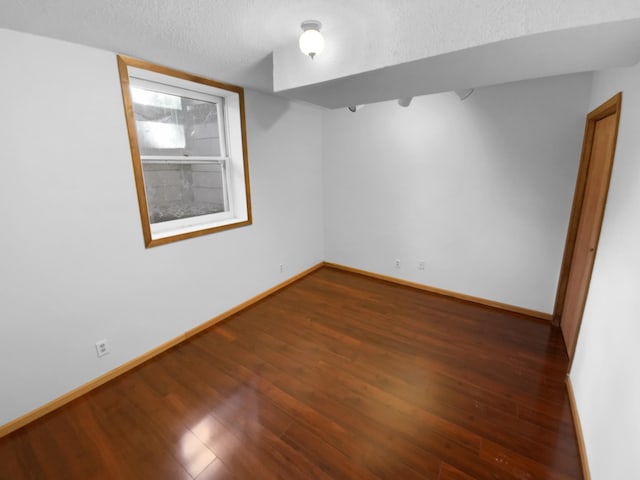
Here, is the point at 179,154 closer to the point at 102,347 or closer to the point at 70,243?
the point at 70,243

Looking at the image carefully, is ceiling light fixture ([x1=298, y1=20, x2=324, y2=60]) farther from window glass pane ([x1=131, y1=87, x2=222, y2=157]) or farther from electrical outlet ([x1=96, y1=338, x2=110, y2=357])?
electrical outlet ([x1=96, y1=338, x2=110, y2=357])

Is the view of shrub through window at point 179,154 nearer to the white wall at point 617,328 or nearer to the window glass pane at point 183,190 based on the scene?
the window glass pane at point 183,190

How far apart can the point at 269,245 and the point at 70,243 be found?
6.21 ft

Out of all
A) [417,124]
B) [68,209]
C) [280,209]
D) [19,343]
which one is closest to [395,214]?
[417,124]

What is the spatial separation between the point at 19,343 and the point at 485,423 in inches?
114

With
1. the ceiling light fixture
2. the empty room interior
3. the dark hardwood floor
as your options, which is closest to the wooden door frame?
the empty room interior

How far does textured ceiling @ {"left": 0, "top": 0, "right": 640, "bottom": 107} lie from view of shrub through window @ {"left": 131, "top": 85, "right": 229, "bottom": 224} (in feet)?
1.72

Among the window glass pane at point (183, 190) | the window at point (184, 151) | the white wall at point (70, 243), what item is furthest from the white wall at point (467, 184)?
the white wall at point (70, 243)

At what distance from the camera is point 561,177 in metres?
2.66

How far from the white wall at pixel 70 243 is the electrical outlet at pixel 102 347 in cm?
3

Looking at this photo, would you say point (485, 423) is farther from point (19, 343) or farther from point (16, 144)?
point (16, 144)

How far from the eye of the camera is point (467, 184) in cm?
315

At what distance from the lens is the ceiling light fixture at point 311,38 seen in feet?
5.09

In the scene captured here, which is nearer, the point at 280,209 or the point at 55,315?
the point at 55,315
